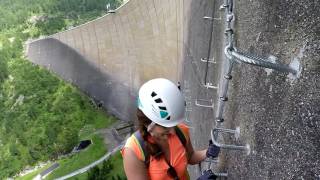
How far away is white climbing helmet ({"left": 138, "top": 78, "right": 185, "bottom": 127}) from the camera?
328 centimetres

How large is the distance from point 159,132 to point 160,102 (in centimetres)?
23

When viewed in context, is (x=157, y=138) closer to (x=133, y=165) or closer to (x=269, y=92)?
(x=133, y=165)

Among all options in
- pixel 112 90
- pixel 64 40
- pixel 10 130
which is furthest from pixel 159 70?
pixel 10 130

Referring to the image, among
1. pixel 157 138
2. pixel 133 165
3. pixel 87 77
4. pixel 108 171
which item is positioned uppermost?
pixel 157 138

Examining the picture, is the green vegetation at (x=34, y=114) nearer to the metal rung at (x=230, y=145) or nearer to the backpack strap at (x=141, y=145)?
the metal rung at (x=230, y=145)

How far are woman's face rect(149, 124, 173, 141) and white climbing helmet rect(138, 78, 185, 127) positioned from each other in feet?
0.11

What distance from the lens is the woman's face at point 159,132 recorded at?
329cm

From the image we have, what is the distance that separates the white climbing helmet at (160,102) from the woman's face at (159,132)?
1.4 inches

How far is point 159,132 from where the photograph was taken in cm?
331

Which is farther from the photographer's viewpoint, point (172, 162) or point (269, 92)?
point (172, 162)

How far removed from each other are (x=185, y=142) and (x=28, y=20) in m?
69.9

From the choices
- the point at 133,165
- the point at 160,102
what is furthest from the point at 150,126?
the point at 133,165

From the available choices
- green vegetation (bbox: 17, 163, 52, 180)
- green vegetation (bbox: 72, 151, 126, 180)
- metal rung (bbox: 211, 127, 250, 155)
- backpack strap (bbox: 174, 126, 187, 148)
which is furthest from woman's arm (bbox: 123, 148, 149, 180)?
green vegetation (bbox: 17, 163, 52, 180)

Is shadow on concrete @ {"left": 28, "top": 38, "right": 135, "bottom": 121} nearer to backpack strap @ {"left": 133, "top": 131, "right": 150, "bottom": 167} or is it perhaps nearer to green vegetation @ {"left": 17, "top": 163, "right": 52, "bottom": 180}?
green vegetation @ {"left": 17, "top": 163, "right": 52, "bottom": 180}
